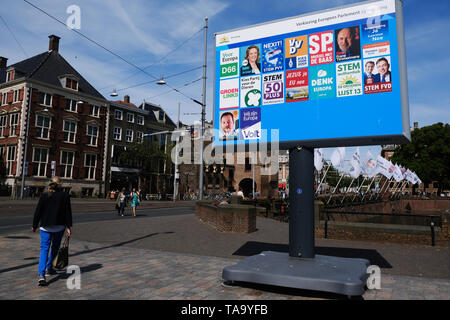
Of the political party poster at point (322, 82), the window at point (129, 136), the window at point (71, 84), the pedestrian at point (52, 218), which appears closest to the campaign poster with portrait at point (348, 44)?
the political party poster at point (322, 82)

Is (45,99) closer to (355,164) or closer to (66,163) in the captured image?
(66,163)

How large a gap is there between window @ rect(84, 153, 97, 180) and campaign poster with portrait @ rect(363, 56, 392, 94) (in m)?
43.2

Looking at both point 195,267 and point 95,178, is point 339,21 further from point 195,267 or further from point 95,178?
point 95,178

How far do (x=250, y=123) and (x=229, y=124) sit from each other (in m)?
0.42

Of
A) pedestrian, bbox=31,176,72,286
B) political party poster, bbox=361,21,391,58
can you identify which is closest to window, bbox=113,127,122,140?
pedestrian, bbox=31,176,72,286

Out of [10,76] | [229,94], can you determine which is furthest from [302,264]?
[10,76]

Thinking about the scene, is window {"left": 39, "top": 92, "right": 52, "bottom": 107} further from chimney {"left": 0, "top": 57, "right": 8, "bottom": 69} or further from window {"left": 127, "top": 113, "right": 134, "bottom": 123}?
window {"left": 127, "top": 113, "right": 134, "bottom": 123}

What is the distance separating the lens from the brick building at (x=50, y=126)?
121 ft

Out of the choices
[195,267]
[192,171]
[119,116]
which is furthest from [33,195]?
[195,267]

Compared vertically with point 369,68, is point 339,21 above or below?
above

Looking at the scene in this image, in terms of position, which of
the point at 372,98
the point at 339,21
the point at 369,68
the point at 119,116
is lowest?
the point at 372,98
